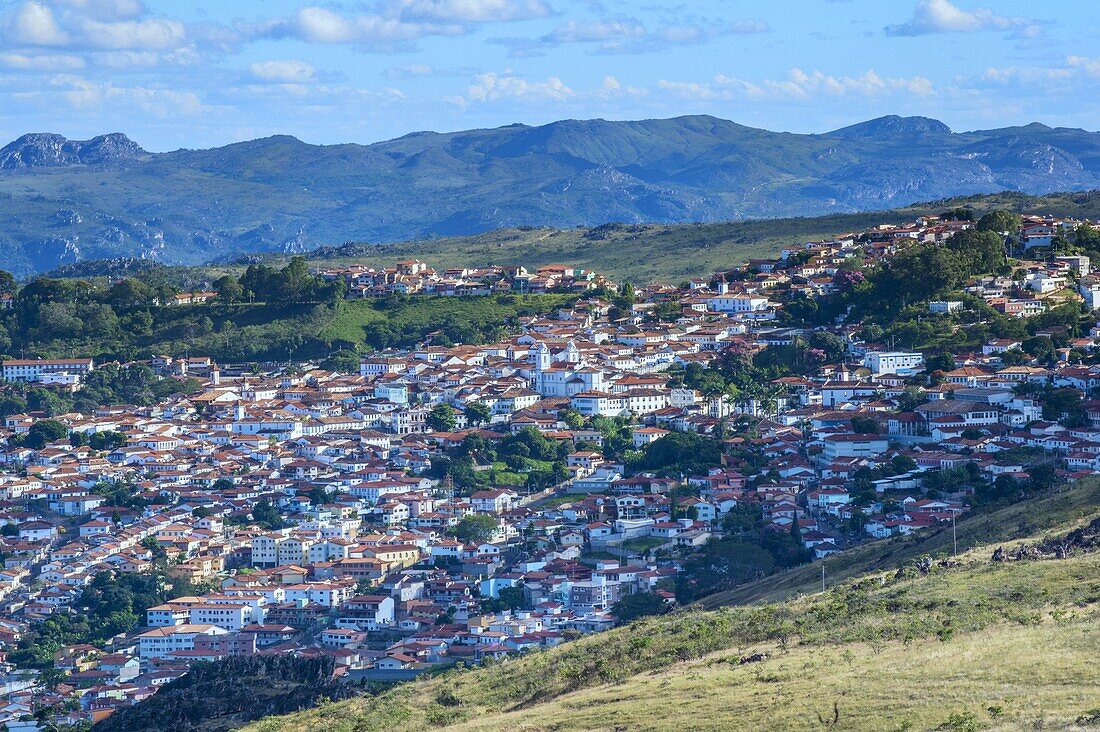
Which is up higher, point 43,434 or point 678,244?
point 678,244

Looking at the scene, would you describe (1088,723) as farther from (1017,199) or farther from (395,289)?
(1017,199)

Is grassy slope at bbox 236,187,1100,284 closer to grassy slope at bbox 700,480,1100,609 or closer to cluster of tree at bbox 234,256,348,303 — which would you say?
cluster of tree at bbox 234,256,348,303

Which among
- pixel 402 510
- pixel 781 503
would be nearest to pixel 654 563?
pixel 781 503

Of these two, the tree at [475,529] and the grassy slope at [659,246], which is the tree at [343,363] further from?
the grassy slope at [659,246]

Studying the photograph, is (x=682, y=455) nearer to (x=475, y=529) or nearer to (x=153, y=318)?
(x=475, y=529)

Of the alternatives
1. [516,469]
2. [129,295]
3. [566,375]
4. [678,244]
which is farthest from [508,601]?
[678,244]

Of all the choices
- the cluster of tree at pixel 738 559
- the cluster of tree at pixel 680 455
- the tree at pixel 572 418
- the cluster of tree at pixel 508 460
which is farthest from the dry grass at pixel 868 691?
the tree at pixel 572 418

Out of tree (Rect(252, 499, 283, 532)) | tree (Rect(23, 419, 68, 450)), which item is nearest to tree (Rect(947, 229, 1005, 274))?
tree (Rect(252, 499, 283, 532))
